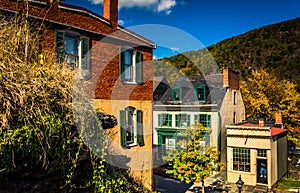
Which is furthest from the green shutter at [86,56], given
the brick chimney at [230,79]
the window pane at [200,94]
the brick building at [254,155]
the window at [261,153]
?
the brick chimney at [230,79]

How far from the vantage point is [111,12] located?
1307 centimetres

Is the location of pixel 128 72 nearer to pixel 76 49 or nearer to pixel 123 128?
pixel 123 128

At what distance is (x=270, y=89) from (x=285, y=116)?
9.71ft

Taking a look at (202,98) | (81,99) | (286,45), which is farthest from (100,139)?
(286,45)

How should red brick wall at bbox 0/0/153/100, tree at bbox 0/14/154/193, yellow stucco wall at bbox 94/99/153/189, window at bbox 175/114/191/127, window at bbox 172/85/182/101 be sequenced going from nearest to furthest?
1. tree at bbox 0/14/154/193
2. red brick wall at bbox 0/0/153/100
3. yellow stucco wall at bbox 94/99/153/189
4. window at bbox 175/114/191/127
5. window at bbox 172/85/182/101

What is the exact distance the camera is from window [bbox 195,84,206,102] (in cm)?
2359

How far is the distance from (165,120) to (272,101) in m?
10.6

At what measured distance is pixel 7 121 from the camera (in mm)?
5301

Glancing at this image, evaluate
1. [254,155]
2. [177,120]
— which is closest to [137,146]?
[254,155]

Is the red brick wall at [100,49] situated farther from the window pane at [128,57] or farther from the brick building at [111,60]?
the window pane at [128,57]

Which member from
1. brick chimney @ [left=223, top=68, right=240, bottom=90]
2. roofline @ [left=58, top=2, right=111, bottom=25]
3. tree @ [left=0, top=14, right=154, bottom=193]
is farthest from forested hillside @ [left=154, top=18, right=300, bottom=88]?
tree @ [left=0, top=14, right=154, bottom=193]

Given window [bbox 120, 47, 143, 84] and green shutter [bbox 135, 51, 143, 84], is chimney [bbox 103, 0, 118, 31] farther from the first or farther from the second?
green shutter [bbox 135, 51, 143, 84]

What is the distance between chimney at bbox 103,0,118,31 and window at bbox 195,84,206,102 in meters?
12.4

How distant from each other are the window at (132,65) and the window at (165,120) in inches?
485
